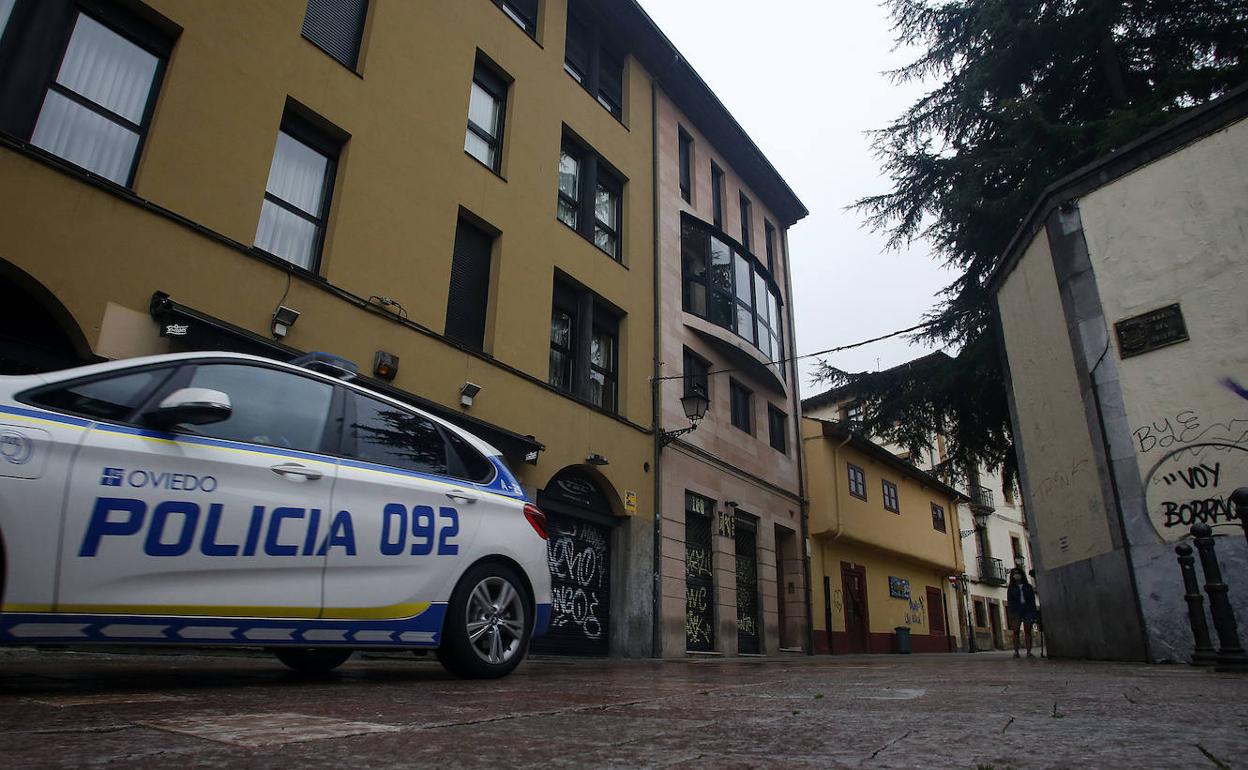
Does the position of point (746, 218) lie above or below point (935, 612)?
above

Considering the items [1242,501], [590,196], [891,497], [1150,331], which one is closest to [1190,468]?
[1150,331]

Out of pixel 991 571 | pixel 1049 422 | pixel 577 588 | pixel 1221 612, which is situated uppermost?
pixel 991 571

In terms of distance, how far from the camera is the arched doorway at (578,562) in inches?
457

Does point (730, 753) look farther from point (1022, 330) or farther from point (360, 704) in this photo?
point (1022, 330)

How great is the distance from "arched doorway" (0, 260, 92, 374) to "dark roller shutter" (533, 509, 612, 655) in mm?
6726

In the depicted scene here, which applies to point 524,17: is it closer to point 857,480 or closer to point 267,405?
point 267,405

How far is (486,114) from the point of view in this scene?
12.9 meters

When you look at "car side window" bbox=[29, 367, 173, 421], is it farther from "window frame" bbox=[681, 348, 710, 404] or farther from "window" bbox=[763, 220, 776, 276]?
"window" bbox=[763, 220, 776, 276]

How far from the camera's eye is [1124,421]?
8.35m

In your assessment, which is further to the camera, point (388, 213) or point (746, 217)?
point (746, 217)

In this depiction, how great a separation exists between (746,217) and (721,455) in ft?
27.6

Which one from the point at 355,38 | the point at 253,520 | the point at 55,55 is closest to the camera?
the point at 253,520

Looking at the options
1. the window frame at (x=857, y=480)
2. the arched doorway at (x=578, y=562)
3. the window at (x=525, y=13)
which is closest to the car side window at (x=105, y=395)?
the arched doorway at (x=578, y=562)

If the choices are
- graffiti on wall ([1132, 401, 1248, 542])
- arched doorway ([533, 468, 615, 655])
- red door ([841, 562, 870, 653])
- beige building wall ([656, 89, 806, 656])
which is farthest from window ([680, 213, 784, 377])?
graffiti on wall ([1132, 401, 1248, 542])
